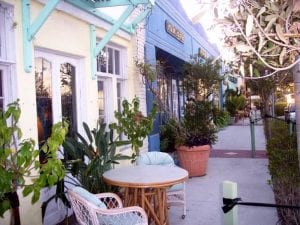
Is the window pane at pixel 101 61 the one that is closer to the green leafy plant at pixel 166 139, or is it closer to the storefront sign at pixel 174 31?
the storefront sign at pixel 174 31

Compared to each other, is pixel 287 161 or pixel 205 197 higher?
pixel 287 161

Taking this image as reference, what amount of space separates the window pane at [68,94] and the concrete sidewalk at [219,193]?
2088mm

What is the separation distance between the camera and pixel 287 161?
4.71 m

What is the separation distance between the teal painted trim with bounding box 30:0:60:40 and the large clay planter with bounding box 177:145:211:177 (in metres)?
4.47

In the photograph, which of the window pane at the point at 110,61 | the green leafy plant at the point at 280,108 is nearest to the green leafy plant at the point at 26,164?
the window pane at the point at 110,61

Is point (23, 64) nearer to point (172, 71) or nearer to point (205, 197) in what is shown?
point (205, 197)

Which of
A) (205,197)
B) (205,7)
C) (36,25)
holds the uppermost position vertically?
(36,25)

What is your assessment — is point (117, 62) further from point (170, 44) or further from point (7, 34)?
point (170, 44)

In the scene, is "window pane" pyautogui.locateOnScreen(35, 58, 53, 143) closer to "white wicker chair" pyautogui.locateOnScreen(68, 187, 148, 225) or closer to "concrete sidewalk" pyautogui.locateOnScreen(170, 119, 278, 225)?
"white wicker chair" pyautogui.locateOnScreen(68, 187, 148, 225)

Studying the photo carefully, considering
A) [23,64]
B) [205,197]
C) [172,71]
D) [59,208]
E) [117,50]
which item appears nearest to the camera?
[23,64]

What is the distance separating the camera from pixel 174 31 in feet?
38.1

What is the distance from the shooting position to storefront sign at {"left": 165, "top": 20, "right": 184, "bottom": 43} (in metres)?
10.8

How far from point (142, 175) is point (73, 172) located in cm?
93

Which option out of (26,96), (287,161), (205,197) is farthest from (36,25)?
(205,197)
